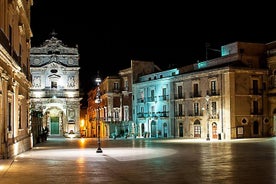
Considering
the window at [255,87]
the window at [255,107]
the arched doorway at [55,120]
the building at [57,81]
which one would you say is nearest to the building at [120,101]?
the building at [57,81]

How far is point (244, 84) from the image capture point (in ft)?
192

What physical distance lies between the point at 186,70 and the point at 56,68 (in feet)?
71.6

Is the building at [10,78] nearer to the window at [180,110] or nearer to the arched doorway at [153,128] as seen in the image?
the window at [180,110]

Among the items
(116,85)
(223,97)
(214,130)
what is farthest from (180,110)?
(116,85)

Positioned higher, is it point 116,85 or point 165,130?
point 116,85

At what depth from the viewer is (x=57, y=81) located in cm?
7775

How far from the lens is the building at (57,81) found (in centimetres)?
7694

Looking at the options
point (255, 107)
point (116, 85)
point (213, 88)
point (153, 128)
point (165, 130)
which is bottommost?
point (165, 130)

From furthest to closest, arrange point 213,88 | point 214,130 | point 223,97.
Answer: point 213,88, point 214,130, point 223,97

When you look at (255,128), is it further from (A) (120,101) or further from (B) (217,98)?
(A) (120,101)

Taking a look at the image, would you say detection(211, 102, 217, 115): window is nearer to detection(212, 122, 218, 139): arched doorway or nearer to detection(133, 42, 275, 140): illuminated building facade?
detection(133, 42, 275, 140): illuminated building facade

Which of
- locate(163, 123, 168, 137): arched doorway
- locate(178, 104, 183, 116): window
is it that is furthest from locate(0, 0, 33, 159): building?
locate(163, 123, 168, 137): arched doorway

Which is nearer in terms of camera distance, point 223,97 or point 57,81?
point 223,97

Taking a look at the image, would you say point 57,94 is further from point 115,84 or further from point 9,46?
point 9,46
